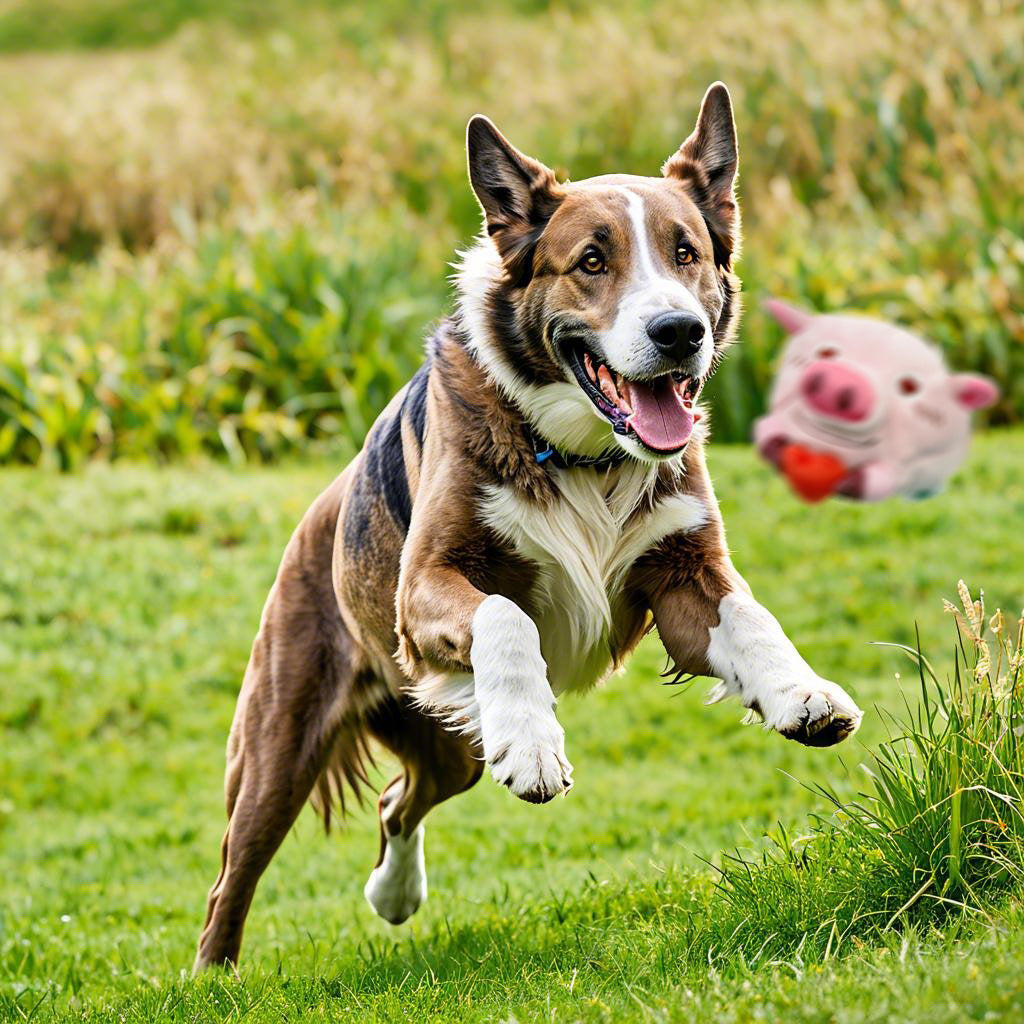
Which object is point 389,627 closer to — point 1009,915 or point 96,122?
point 1009,915

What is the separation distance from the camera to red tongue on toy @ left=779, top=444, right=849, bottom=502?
10367mm

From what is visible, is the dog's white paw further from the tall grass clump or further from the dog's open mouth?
the dog's open mouth

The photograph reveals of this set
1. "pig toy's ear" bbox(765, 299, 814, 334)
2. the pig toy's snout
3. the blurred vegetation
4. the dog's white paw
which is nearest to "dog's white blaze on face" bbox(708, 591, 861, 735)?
the dog's white paw

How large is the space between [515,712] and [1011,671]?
1430 millimetres

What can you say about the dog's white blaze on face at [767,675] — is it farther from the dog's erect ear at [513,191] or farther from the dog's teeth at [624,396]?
the dog's erect ear at [513,191]

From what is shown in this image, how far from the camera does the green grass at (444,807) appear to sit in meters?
4.02

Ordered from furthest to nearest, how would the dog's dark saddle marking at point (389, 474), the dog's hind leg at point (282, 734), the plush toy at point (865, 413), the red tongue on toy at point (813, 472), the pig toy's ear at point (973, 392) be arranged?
1. the red tongue on toy at point (813, 472)
2. the pig toy's ear at point (973, 392)
3. the plush toy at point (865, 413)
4. the dog's hind leg at point (282, 734)
5. the dog's dark saddle marking at point (389, 474)

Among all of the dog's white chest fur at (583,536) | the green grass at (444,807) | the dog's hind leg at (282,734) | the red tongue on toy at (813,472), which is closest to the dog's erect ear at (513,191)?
the dog's white chest fur at (583,536)

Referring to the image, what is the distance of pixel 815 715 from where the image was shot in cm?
382

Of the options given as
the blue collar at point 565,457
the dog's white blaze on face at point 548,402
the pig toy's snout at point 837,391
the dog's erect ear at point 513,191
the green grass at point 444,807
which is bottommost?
the green grass at point 444,807

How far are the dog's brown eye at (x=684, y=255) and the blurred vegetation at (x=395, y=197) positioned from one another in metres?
6.11

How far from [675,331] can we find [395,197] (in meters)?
11.4

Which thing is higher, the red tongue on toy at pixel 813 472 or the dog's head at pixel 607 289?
the dog's head at pixel 607 289

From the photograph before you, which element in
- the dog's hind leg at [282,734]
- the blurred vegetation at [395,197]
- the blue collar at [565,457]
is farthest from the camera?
the blurred vegetation at [395,197]
